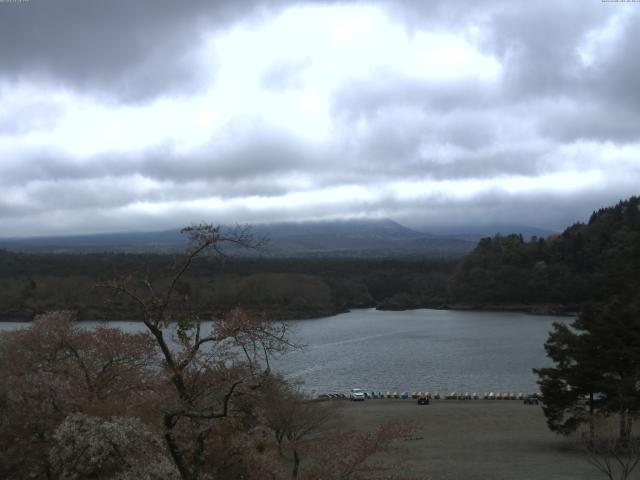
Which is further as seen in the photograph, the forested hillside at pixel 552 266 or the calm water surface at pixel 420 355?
the forested hillside at pixel 552 266

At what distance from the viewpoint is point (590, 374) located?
18.2 m

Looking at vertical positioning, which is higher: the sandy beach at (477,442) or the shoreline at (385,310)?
the sandy beach at (477,442)

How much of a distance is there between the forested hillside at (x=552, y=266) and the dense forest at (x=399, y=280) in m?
0.13

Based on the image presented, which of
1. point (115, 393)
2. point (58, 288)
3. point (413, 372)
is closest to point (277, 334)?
point (115, 393)

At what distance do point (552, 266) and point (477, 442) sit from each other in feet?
218

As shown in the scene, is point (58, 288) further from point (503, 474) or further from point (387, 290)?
point (503, 474)

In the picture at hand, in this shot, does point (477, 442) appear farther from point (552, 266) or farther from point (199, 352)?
point (552, 266)

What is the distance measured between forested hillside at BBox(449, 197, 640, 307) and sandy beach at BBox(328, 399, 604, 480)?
53074 millimetres

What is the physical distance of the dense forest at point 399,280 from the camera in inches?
2820

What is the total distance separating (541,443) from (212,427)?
52.7 ft

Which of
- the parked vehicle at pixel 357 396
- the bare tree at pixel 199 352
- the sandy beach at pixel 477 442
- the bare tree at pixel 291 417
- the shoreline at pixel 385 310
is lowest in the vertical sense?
the shoreline at pixel 385 310

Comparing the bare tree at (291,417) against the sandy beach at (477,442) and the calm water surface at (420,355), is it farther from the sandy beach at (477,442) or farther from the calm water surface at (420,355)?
the calm water surface at (420,355)

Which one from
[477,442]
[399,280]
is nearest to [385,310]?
[399,280]

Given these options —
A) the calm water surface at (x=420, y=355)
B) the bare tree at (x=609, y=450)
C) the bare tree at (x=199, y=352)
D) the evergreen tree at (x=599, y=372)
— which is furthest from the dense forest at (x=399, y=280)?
the bare tree at (x=199, y=352)
